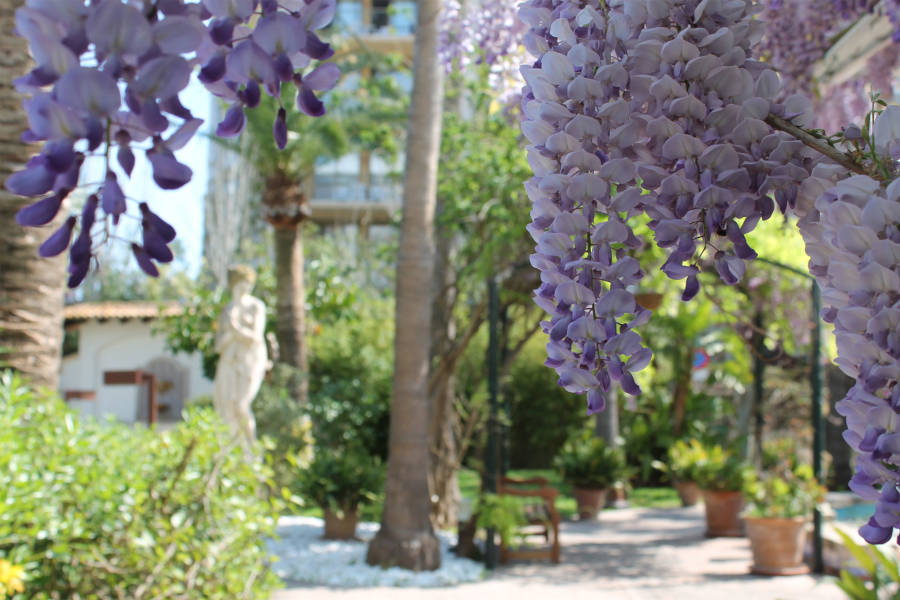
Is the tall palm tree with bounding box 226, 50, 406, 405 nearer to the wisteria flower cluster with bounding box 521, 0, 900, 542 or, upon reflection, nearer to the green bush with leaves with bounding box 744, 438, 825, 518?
the green bush with leaves with bounding box 744, 438, 825, 518

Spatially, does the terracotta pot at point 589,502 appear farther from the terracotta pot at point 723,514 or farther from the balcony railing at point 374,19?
the balcony railing at point 374,19

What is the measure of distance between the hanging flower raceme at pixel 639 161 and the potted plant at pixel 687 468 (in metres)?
8.73

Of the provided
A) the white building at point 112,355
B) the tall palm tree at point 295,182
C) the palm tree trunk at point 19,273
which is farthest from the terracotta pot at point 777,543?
the white building at point 112,355

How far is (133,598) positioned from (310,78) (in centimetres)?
340

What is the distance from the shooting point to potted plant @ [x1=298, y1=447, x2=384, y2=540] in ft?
27.2

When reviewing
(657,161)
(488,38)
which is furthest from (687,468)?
(657,161)

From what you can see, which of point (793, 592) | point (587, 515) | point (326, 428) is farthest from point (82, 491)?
point (326, 428)

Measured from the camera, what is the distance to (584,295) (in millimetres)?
917

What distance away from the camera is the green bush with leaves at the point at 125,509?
3268mm

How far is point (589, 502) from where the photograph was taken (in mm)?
10719

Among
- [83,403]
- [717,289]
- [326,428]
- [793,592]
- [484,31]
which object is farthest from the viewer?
[83,403]

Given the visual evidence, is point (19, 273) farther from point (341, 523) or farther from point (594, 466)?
point (594, 466)

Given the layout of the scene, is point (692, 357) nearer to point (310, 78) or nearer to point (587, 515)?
point (587, 515)

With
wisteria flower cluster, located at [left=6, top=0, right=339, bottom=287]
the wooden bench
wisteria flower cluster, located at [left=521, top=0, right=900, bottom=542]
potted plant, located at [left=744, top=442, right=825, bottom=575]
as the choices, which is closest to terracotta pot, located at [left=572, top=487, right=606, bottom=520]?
the wooden bench
